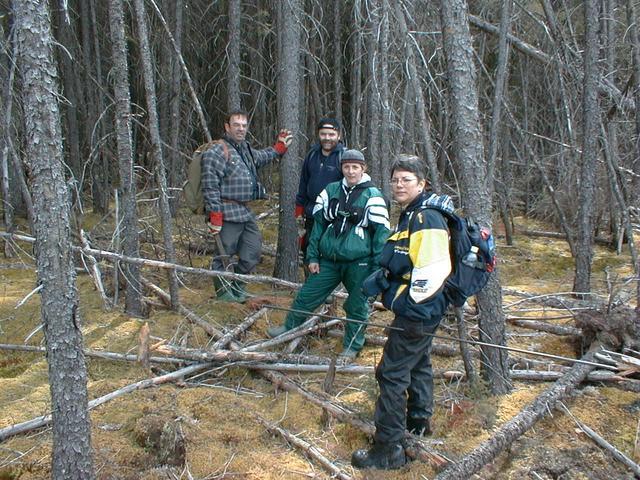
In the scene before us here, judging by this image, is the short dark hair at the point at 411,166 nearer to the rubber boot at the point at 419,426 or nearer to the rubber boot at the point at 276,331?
the rubber boot at the point at 419,426

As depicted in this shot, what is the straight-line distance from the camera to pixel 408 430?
407 centimetres

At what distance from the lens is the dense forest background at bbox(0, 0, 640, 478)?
287cm

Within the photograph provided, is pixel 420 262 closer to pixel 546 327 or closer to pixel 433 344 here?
pixel 433 344

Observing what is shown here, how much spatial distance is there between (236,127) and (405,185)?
322cm

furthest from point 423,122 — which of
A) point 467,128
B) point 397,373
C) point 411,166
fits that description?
point 397,373

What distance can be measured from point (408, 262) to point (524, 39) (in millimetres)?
8821

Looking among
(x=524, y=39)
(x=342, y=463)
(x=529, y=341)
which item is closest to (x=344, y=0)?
(x=524, y=39)

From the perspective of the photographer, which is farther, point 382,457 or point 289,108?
point 289,108

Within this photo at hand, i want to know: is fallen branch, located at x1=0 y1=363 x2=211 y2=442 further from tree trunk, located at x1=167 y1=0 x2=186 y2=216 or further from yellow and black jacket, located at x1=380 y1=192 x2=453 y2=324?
tree trunk, located at x1=167 y1=0 x2=186 y2=216

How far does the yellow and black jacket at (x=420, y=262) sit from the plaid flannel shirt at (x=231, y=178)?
3022mm

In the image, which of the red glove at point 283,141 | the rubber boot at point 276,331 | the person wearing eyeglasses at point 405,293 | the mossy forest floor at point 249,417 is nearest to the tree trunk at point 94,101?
the red glove at point 283,141

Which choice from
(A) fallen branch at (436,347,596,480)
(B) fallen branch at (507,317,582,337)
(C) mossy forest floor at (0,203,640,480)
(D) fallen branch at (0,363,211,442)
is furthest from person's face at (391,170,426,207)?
(B) fallen branch at (507,317,582,337)

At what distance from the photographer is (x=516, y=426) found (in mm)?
3963

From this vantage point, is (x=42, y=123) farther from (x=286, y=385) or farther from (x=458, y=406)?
(x=458, y=406)
